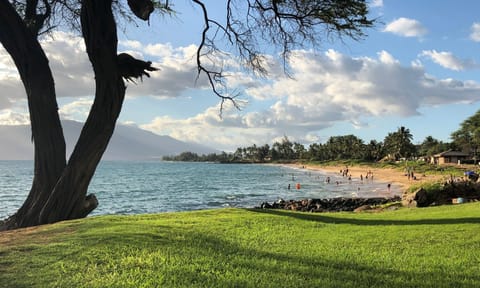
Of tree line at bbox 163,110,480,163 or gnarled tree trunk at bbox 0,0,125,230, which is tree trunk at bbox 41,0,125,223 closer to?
gnarled tree trunk at bbox 0,0,125,230

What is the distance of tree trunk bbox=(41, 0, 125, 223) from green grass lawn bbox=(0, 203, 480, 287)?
75 cm

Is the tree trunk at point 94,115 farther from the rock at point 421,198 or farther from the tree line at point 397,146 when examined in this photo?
the tree line at point 397,146

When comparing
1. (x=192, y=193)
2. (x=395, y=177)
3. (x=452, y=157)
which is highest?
(x=452, y=157)

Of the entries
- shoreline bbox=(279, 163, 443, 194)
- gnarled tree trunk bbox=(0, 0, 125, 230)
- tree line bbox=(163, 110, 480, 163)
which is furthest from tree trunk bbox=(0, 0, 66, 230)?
tree line bbox=(163, 110, 480, 163)

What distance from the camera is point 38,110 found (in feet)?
31.0

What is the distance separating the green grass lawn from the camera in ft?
15.8

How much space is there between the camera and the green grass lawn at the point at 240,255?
15.8 feet

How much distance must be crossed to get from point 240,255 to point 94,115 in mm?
5088

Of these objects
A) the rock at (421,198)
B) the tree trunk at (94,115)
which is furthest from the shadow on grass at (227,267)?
the rock at (421,198)

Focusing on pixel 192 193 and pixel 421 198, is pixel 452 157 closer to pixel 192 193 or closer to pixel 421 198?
pixel 192 193

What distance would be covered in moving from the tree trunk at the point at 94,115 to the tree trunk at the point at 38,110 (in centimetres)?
49

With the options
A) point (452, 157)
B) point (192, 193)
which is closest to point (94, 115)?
point (192, 193)

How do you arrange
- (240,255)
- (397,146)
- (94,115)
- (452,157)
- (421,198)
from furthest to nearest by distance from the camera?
1. (397,146)
2. (452,157)
3. (421,198)
4. (94,115)
5. (240,255)

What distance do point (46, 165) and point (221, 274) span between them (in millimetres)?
6192
